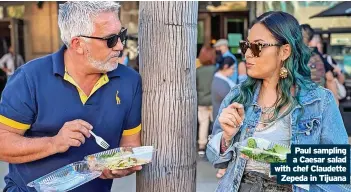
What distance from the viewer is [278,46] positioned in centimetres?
199

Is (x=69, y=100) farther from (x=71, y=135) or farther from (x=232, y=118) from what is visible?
(x=232, y=118)

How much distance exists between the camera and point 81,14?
6.53 ft

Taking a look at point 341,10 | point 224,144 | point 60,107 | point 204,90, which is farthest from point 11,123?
point 341,10

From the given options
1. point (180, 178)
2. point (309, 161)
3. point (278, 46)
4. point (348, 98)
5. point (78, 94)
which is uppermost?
point (278, 46)

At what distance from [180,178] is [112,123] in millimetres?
445

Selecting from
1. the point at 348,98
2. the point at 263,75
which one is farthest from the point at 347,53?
the point at 263,75

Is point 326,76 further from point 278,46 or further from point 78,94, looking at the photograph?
point 78,94

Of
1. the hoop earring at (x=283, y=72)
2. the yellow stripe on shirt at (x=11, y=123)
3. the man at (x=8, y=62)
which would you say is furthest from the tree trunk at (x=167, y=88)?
the man at (x=8, y=62)

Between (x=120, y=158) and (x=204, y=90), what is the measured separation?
17.6 ft

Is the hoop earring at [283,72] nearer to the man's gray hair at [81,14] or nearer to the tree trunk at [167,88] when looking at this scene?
the tree trunk at [167,88]

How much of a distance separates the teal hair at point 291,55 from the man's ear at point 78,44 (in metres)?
0.80

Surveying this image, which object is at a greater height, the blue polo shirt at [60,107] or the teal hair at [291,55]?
the teal hair at [291,55]

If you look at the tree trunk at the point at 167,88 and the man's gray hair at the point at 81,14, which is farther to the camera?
the tree trunk at the point at 167,88

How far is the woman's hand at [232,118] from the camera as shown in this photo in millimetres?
1852
